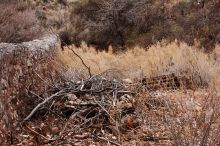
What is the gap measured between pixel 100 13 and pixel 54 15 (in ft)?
13.8

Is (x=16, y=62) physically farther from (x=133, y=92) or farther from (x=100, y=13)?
(x=100, y=13)

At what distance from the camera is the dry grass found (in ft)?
30.8

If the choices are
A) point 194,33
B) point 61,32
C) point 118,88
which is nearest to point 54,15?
point 61,32

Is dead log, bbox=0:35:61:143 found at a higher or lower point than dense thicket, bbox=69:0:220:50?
higher

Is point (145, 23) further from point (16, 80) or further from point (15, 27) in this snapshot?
point (16, 80)

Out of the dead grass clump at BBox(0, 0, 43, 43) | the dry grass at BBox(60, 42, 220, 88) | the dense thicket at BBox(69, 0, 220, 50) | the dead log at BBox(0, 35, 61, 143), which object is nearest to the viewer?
the dead log at BBox(0, 35, 61, 143)

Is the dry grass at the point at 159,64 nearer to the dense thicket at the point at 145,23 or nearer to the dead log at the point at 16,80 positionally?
the dead log at the point at 16,80

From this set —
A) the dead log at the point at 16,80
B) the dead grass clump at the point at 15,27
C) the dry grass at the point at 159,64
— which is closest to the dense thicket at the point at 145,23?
the dry grass at the point at 159,64

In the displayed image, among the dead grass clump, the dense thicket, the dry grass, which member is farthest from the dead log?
the dense thicket

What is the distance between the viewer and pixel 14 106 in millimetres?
6000

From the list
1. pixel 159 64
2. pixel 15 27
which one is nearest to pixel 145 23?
pixel 15 27

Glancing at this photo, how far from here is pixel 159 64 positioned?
33.6ft

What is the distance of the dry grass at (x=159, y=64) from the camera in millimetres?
9401

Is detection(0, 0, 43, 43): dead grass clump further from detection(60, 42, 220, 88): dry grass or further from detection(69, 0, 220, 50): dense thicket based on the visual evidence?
detection(69, 0, 220, 50): dense thicket
